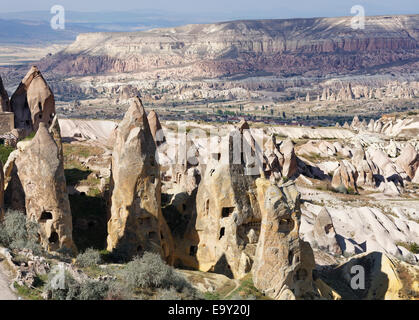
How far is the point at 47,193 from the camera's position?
61.8ft

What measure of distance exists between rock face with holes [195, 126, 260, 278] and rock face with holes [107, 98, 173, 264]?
1715 mm

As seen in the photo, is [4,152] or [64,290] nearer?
[64,290]

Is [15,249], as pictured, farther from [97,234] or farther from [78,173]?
[78,173]

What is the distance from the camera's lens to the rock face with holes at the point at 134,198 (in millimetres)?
20438

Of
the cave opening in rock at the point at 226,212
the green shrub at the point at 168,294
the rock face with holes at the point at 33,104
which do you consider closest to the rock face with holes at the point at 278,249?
the green shrub at the point at 168,294

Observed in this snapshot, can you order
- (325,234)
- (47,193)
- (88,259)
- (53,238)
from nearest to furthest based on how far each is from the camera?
(88,259)
(47,193)
(53,238)
(325,234)

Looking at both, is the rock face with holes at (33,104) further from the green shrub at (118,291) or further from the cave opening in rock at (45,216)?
the green shrub at (118,291)

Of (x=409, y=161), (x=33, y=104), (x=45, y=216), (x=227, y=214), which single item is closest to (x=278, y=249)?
(x=227, y=214)

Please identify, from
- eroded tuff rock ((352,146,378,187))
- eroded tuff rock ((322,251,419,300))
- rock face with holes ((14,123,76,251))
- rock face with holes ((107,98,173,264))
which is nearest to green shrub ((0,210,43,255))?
rock face with holes ((14,123,76,251))

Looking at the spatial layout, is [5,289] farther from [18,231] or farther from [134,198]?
[134,198]

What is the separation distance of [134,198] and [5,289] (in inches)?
256
